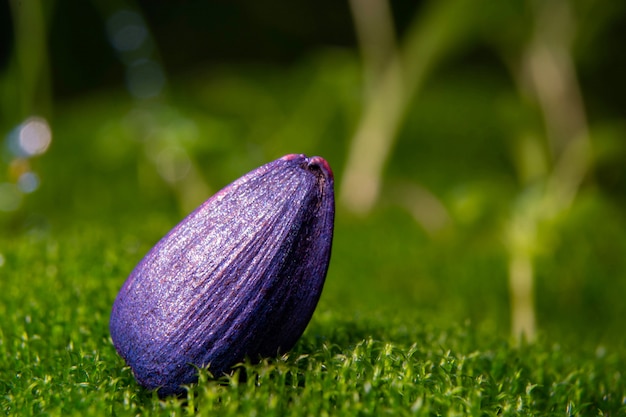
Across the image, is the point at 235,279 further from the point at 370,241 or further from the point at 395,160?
the point at 395,160

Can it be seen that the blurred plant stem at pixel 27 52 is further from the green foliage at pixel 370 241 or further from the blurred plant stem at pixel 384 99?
the blurred plant stem at pixel 384 99

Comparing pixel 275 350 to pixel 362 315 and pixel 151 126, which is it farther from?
pixel 151 126

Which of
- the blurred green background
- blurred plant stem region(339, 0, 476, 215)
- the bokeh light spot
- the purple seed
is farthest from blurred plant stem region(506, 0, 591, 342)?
the bokeh light spot

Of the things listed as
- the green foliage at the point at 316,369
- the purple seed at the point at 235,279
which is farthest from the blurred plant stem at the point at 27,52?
the purple seed at the point at 235,279

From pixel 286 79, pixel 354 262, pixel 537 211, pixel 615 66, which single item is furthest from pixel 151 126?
pixel 615 66

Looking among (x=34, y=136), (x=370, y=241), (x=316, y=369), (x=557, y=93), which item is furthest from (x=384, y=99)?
(x=316, y=369)

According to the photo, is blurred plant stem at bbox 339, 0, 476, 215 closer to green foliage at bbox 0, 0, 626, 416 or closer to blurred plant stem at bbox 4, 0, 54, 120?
green foliage at bbox 0, 0, 626, 416
